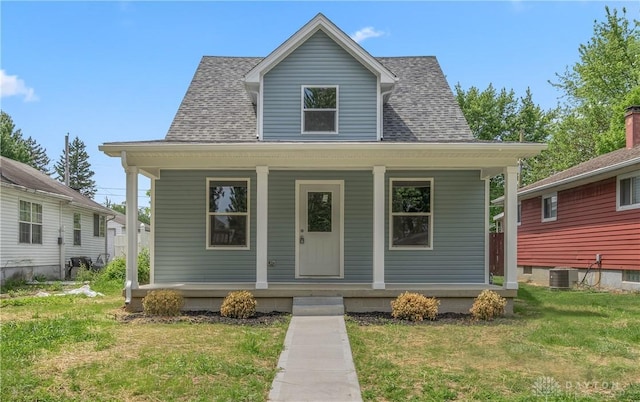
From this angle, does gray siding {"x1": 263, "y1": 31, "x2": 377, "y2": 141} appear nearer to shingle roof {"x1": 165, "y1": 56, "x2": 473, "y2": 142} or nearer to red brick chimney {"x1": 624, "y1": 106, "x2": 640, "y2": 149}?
shingle roof {"x1": 165, "y1": 56, "x2": 473, "y2": 142}

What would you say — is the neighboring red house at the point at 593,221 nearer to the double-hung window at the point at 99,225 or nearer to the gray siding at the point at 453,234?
the gray siding at the point at 453,234

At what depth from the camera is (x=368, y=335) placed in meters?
6.87

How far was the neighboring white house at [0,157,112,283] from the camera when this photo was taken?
14.5 m

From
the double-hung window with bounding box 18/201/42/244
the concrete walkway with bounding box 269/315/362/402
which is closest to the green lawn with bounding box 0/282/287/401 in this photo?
the concrete walkway with bounding box 269/315/362/402

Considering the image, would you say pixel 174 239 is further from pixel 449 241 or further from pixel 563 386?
pixel 563 386

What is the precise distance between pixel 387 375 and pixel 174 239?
651 centimetres

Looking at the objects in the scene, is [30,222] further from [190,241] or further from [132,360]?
[132,360]

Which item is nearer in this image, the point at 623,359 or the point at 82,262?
the point at 623,359

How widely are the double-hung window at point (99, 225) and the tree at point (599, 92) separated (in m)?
24.0

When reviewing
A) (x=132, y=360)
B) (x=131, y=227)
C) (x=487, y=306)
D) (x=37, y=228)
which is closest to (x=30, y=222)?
(x=37, y=228)

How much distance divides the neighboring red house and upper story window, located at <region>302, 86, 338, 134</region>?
23.7 ft

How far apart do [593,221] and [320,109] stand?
899 centimetres

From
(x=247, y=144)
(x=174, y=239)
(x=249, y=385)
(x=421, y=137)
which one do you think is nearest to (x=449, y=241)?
(x=421, y=137)

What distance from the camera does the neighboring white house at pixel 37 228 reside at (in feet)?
47.7
